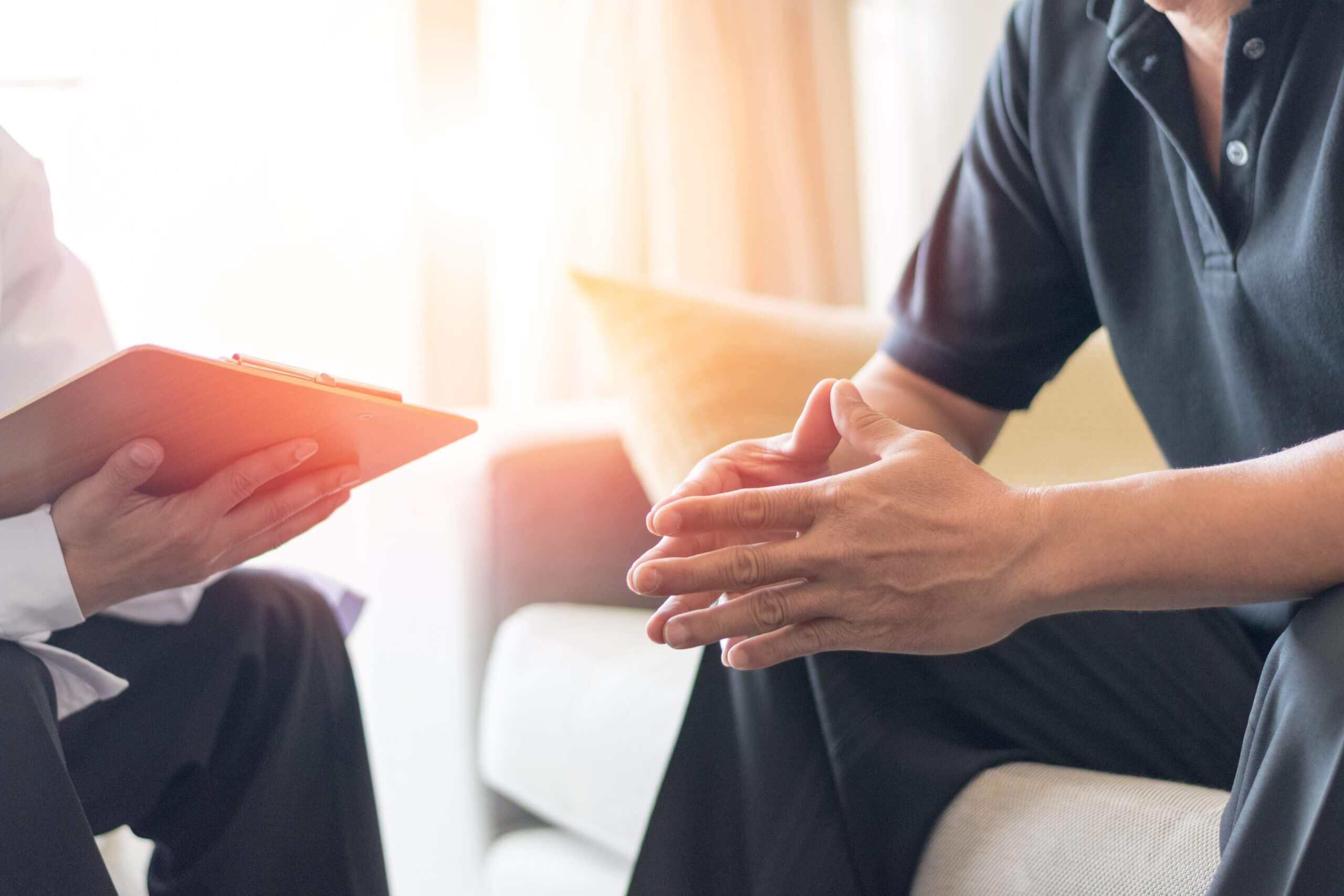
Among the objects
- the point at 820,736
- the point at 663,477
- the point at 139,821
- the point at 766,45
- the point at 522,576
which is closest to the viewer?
the point at 820,736

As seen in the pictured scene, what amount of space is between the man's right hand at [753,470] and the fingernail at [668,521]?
0.04m

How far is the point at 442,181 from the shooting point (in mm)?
1990

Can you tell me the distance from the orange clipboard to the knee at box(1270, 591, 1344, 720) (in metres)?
0.50

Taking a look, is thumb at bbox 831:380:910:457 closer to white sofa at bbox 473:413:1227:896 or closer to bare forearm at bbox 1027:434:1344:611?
bare forearm at bbox 1027:434:1344:611

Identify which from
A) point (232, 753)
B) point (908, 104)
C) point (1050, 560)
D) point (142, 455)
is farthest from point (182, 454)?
point (908, 104)

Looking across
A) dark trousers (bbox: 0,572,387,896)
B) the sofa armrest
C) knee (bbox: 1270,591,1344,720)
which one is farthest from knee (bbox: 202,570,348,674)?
knee (bbox: 1270,591,1344,720)

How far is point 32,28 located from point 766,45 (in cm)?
134

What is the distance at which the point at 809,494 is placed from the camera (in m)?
0.54

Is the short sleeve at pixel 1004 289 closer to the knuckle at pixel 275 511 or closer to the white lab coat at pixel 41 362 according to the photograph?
the knuckle at pixel 275 511

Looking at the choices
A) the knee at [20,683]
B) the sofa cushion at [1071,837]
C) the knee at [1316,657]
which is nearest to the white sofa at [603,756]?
the sofa cushion at [1071,837]

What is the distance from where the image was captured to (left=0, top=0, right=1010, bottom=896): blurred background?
53.2 inches

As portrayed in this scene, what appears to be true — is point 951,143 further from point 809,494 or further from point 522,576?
point 809,494

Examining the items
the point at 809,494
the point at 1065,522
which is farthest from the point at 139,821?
the point at 1065,522

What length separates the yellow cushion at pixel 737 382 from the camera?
1132mm
